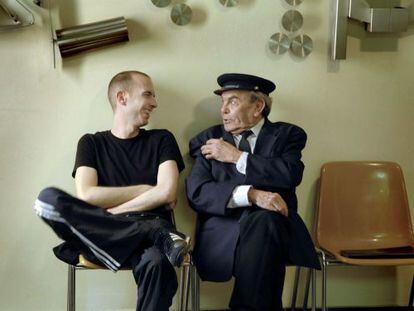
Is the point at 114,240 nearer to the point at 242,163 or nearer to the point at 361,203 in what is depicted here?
the point at 242,163

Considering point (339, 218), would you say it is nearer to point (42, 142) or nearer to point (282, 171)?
point (282, 171)

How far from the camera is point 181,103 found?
2762mm

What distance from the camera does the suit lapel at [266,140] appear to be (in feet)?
8.36

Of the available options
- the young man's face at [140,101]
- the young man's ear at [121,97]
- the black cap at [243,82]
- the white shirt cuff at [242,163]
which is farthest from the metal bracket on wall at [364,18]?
the young man's ear at [121,97]

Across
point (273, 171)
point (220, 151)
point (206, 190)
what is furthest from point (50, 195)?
point (273, 171)

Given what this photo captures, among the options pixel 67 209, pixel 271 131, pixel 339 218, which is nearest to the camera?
pixel 67 209

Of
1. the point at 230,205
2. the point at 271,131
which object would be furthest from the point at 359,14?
the point at 230,205

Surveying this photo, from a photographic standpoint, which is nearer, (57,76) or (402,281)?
(57,76)

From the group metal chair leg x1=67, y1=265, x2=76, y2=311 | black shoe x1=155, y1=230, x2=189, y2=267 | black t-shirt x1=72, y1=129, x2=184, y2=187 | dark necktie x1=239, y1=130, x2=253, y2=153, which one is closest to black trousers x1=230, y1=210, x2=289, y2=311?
black shoe x1=155, y1=230, x2=189, y2=267

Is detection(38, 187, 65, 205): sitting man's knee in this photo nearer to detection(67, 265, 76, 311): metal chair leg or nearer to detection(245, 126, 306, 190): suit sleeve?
detection(67, 265, 76, 311): metal chair leg

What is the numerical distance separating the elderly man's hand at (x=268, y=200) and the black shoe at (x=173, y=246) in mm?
384

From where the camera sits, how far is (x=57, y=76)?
267 centimetres

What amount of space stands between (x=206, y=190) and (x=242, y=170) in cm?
18

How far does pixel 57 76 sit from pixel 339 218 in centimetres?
154
